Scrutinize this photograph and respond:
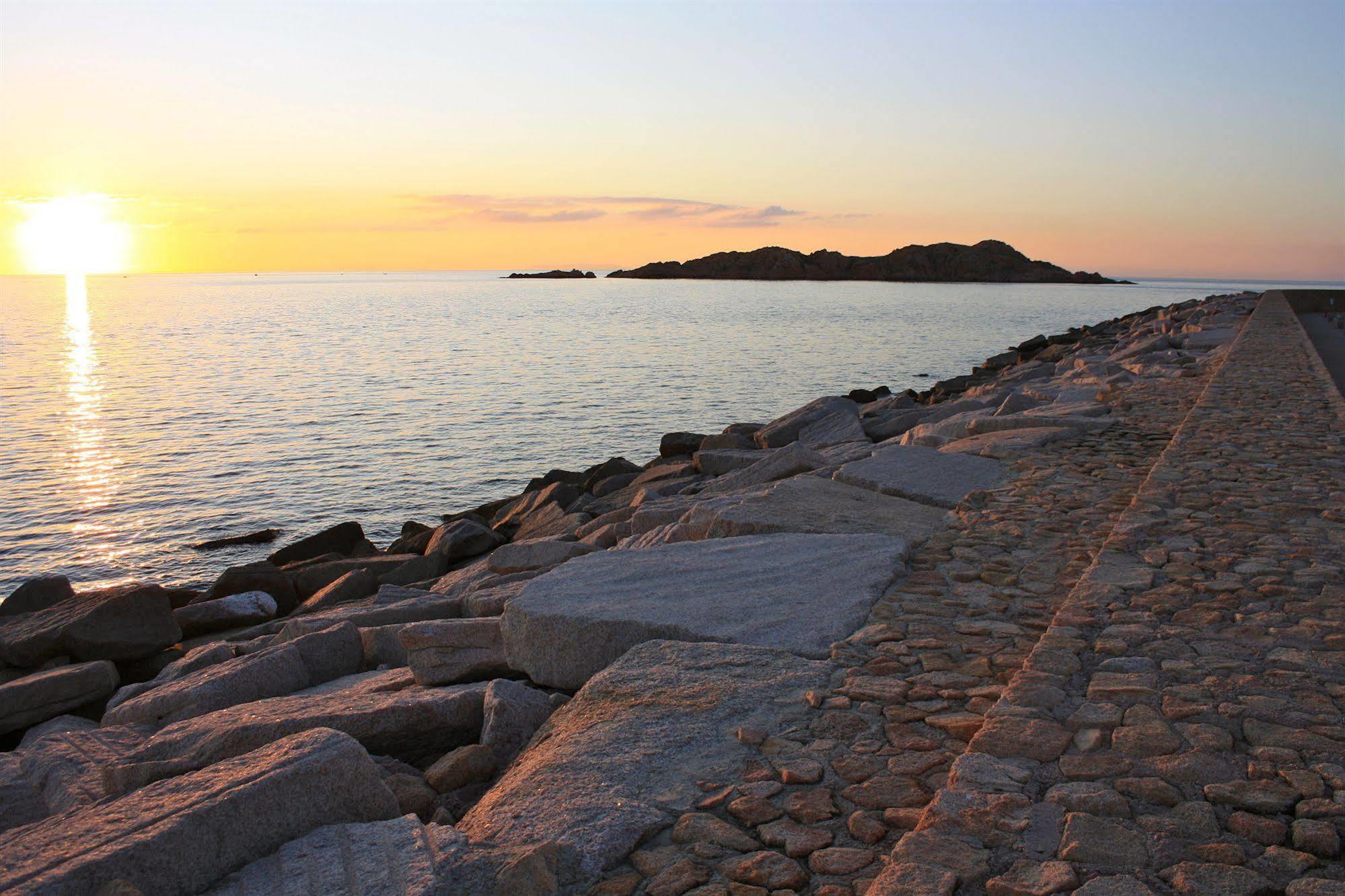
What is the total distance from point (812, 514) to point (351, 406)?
19451mm

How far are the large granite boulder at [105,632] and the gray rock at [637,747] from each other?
14.6 ft

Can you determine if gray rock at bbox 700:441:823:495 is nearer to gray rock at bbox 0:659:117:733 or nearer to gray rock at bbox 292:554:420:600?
gray rock at bbox 292:554:420:600

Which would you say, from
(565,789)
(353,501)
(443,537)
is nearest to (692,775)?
(565,789)

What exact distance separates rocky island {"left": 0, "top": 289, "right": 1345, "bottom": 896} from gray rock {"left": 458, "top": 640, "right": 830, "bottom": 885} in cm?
1

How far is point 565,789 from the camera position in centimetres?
264

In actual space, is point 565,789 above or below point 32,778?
above

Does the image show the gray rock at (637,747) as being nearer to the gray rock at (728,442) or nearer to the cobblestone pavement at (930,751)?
the cobblestone pavement at (930,751)

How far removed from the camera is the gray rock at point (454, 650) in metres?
4.26

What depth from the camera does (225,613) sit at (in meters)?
7.81

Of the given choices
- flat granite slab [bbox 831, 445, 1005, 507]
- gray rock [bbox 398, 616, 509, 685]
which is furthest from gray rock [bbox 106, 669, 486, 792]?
flat granite slab [bbox 831, 445, 1005, 507]

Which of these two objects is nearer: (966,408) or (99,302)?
(966,408)

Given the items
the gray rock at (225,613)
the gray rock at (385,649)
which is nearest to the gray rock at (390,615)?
the gray rock at (385,649)

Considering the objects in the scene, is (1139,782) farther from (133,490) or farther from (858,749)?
(133,490)

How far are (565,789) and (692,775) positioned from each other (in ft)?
1.16
